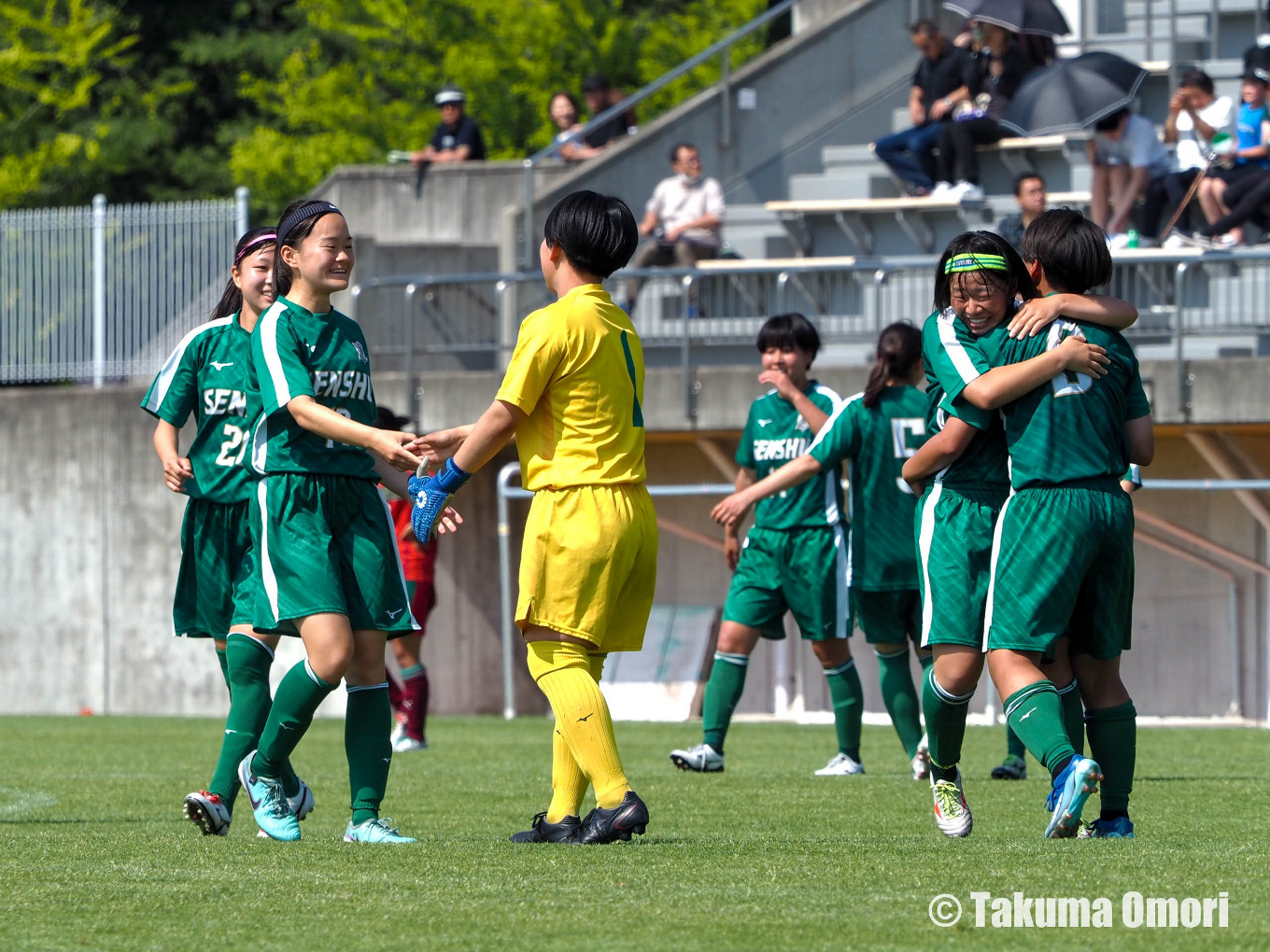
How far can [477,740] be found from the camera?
13.4 m

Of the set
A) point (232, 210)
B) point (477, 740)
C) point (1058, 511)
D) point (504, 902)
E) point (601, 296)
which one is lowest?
point (477, 740)

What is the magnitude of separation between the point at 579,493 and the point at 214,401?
212cm

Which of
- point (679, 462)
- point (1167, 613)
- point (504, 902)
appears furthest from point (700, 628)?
point (504, 902)

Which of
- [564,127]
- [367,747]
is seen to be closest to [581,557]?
[367,747]

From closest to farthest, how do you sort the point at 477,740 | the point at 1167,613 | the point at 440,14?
the point at 477,740
the point at 1167,613
the point at 440,14

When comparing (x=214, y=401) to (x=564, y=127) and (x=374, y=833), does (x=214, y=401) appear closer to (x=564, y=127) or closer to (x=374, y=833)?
(x=374, y=833)

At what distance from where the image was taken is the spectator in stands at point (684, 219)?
18.7m

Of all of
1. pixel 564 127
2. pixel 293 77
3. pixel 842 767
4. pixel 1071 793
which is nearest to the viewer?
pixel 1071 793

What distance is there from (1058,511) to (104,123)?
29480mm

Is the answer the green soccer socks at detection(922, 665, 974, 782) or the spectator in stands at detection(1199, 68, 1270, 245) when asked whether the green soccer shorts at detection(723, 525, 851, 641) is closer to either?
the green soccer socks at detection(922, 665, 974, 782)

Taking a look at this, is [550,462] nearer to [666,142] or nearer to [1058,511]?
[1058,511]

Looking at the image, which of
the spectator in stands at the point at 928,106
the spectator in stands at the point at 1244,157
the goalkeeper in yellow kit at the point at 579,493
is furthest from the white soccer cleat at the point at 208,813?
the spectator in stands at the point at 928,106

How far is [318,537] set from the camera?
21.5 feet

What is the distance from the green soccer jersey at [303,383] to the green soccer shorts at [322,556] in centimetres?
5
